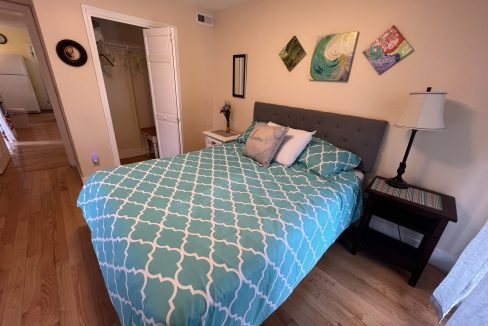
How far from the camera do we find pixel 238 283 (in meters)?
0.89

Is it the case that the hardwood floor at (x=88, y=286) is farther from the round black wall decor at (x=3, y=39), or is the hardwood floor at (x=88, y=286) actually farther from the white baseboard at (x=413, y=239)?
the round black wall decor at (x=3, y=39)

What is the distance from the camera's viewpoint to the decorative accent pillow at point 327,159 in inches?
73.5

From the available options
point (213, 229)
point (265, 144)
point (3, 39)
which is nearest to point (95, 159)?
point (265, 144)

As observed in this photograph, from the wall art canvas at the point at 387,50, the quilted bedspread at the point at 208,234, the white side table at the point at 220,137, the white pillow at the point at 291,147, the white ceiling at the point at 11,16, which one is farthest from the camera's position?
the white ceiling at the point at 11,16

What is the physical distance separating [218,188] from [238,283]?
76 cm

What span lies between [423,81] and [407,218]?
113 cm

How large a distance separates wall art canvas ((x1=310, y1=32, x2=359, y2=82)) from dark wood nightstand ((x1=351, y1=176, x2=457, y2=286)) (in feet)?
3.69

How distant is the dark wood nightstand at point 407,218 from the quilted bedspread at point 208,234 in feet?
0.52

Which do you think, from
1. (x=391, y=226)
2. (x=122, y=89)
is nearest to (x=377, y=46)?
(x=391, y=226)

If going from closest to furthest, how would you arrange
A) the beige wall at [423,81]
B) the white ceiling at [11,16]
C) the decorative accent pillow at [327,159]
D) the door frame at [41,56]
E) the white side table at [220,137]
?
the beige wall at [423,81], the decorative accent pillow at [327,159], the door frame at [41,56], the white side table at [220,137], the white ceiling at [11,16]

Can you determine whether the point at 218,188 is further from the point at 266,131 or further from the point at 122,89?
the point at 122,89

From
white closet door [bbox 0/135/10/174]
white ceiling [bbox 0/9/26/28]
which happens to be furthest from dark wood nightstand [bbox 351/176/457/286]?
white ceiling [bbox 0/9/26/28]

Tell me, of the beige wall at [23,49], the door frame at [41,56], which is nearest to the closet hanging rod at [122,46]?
the door frame at [41,56]

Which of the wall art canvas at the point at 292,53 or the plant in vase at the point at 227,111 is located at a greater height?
the wall art canvas at the point at 292,53
